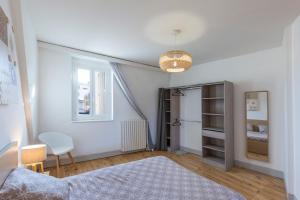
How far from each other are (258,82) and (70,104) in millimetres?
3864

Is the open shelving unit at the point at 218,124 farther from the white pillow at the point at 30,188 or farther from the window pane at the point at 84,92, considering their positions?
the white pillow at the point at 30,188

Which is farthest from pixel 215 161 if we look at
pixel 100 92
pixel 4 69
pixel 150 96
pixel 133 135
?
pixel 4 69

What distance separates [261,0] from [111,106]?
11.2 ft

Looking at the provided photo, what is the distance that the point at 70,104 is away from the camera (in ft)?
11.3

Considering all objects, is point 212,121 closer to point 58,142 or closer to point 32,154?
point 58,142

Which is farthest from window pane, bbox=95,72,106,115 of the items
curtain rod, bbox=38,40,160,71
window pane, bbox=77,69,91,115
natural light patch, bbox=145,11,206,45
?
natural light patch, bbox=145,11,206,45

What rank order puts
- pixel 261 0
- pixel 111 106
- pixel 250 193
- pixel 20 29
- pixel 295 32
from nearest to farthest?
pixel 261 0 < pixel 20 29 < pixel 295 32 < pixel 250 193 < pixel 111 106

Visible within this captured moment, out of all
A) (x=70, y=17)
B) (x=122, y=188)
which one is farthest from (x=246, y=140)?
(x=70, y=17)

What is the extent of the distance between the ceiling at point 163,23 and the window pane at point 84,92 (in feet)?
2.50

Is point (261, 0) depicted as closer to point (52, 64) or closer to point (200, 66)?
point (200, 66)

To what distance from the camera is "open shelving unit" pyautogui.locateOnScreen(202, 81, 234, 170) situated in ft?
10.6

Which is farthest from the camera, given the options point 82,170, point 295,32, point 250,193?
point 82,170

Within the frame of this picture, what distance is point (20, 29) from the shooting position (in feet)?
5.98

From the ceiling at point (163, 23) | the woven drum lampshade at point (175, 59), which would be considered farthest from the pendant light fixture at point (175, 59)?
the ceiling at point (163, 23)
